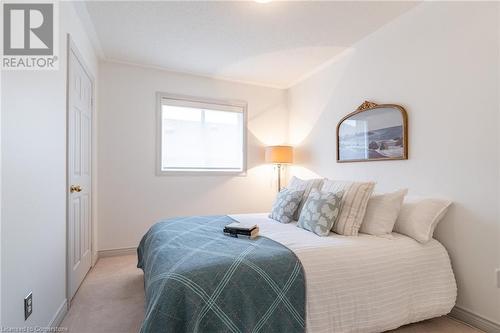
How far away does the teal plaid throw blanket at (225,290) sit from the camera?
126 cm

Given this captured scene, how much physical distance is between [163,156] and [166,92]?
0.89m

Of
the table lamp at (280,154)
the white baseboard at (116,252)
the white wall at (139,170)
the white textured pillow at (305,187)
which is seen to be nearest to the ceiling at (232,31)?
the white wall at (139,170)

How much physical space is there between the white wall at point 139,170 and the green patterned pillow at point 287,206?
1443mm

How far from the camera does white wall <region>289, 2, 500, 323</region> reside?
1.79 m

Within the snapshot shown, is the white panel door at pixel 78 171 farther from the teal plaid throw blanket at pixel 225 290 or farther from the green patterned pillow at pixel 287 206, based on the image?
the green patterned pillow at pixel 287 206

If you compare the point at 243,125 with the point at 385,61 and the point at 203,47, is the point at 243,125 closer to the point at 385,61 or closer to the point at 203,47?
the point at 203,47


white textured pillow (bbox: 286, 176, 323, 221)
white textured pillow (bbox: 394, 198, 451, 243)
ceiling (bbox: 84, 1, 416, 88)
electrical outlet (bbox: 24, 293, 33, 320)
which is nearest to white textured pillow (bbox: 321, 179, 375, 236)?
white textured pillow (bbox: 394, 198, 451, 243)

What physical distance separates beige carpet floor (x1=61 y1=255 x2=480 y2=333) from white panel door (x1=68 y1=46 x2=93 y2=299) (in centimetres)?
14

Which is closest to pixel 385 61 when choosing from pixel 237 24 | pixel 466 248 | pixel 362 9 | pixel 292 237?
pixel 362 9

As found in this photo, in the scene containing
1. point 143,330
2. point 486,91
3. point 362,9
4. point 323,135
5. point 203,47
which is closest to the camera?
point 143,330

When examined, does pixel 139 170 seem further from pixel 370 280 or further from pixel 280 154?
pixel 370 280

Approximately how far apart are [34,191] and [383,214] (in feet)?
7.88

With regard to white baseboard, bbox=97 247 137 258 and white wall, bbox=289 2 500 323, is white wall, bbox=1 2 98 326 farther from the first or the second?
white wall, bbox=289 2 500 323

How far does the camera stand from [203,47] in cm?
295
